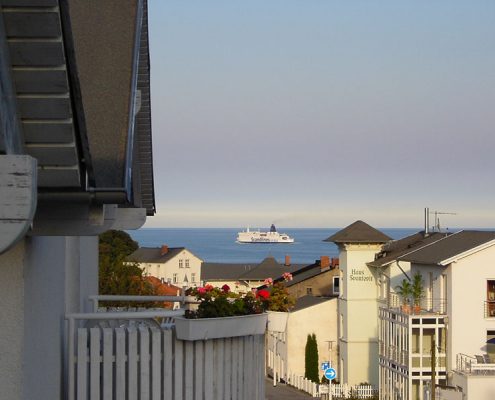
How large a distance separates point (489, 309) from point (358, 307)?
15.6m

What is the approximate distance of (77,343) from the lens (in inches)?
284

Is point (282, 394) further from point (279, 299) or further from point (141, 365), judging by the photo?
point (141, 365)

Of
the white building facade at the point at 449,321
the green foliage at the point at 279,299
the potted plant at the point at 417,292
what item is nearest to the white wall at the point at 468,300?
the white building facade at the point at 449,321

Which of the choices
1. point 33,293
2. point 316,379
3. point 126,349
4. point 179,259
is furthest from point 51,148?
point 179,259

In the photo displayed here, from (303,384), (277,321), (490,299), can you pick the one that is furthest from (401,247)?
(277,321)

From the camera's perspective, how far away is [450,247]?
5791 centimetres

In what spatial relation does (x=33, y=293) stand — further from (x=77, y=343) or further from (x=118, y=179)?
(x=77, y=343)

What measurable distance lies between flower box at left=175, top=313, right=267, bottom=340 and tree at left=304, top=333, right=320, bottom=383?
62.6 metres

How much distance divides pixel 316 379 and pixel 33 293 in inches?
2549

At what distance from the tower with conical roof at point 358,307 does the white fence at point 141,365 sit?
62.3 meters

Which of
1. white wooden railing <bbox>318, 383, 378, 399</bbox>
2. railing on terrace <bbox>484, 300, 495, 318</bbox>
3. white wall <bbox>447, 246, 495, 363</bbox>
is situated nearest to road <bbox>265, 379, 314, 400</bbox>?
white wooden railing <bbox>318, 383, 378, 399</bbox>

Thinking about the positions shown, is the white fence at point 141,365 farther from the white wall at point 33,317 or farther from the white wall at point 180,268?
the white wall at point 180,268

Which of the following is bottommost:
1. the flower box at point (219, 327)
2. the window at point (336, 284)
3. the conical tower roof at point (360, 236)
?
the window at point (336, 284)

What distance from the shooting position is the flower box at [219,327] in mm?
7172
